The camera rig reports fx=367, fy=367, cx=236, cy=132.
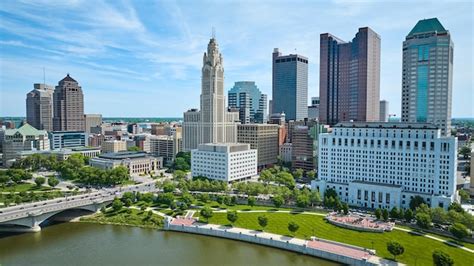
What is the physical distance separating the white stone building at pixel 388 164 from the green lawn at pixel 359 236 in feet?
54.1

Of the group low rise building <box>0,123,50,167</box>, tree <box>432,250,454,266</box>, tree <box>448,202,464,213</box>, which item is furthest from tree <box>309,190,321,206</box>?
low rise building <box>0,123,50,167</box>

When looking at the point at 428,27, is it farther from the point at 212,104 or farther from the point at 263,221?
the point at 263,221

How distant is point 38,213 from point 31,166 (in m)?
71.6

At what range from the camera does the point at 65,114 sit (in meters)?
199

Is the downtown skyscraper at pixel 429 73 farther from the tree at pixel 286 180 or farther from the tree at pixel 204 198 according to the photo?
the tree at pixel 204 198

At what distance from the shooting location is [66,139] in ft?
572

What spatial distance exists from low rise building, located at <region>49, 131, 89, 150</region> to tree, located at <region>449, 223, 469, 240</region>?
161363 millimetres

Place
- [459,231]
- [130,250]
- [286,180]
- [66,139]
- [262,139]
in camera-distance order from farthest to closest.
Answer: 1. [66,139]
2. [262,139]
3. [286,180]
4. [130,250]
5. [459,231]

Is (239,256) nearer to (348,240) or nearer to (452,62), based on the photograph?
(348,240)

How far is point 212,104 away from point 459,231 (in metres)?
83.8

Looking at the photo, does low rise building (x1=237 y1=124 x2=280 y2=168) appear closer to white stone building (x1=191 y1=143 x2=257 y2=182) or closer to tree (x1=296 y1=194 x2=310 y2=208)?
white stone building (x1=191 y1=143 x2=257 y2=182)

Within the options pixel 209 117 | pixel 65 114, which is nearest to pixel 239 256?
pixel 209 117

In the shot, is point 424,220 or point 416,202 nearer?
point 424,220

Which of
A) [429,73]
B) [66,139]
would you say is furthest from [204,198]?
[66,139]
